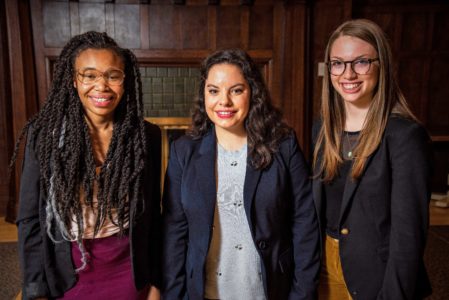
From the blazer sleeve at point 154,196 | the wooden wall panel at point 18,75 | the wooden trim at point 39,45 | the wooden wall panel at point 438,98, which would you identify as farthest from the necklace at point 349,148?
the wooden wall panel at point 438,98

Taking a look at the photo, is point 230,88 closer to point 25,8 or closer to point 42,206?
point 42,206

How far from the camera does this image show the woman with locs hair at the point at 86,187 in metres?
1.23

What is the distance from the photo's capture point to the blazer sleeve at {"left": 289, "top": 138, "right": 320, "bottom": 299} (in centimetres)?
127

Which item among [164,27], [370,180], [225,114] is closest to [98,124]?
[225,114]

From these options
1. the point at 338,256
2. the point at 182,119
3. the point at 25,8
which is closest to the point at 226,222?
the point at 338,256

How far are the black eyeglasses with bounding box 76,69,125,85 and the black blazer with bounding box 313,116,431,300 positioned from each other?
A: 0.83 metres

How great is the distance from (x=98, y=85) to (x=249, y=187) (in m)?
0.59

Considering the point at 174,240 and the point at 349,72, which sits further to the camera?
the point at 174,240

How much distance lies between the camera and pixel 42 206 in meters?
1.23

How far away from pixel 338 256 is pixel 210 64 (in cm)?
79

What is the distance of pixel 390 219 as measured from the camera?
3.86ft

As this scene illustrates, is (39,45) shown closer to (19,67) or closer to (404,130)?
(19,67)

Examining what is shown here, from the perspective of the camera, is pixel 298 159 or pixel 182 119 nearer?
pixel 298 159

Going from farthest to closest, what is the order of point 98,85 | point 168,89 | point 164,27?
point 168,89 < point 164,27 < point 98,85
